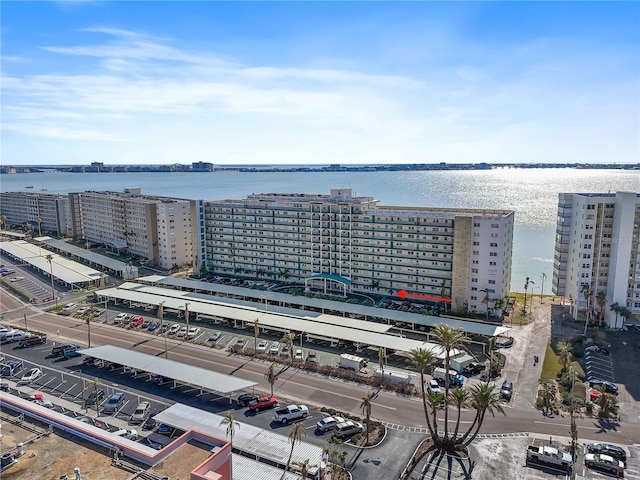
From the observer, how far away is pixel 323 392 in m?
52.9

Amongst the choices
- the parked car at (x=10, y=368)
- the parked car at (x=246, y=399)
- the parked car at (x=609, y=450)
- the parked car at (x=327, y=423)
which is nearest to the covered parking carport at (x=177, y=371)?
the parked car at (x=246, y=399)

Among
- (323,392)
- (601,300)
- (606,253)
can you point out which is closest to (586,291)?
(601,300)

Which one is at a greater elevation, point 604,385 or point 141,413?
point 141,413

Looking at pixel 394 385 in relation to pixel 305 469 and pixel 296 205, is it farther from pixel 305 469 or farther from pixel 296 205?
pixel 296 205

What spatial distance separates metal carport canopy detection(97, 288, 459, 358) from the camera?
60812 mm

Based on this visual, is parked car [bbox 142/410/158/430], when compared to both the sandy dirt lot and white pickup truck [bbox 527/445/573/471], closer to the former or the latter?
the sandy dirt lot

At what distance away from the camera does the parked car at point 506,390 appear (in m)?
52.0

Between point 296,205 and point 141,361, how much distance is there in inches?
1852

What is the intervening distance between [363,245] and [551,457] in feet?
173

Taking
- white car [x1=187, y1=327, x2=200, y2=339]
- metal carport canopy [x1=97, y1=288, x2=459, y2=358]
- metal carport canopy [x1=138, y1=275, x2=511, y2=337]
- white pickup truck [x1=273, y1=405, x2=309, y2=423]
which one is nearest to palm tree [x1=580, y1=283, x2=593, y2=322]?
metal carport canopy [x1=138, y1=275, x2=511, y2=337]

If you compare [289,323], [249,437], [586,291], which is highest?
[586,291]

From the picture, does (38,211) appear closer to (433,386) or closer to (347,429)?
(433,386)

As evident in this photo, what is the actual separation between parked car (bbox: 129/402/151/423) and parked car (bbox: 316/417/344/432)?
17.0 meters

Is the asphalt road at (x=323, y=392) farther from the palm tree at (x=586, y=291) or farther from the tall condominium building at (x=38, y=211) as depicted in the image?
the tall condominium building at (x=38, y=211)
